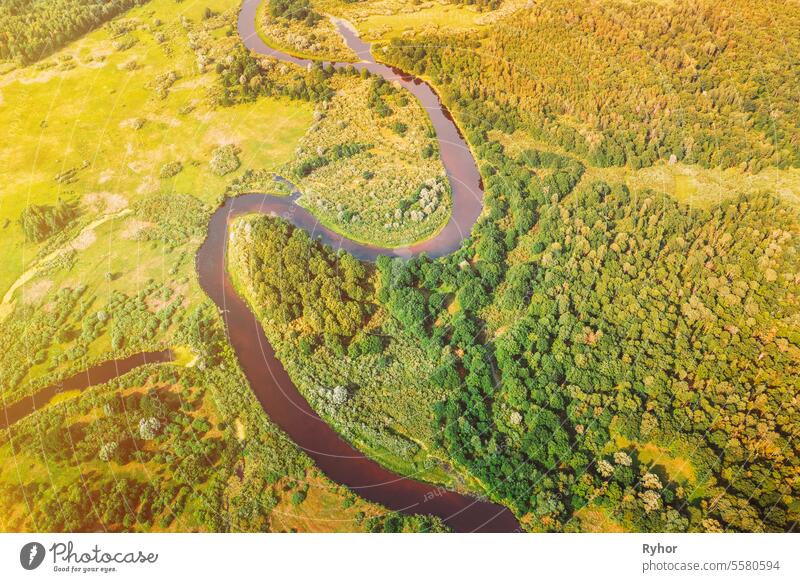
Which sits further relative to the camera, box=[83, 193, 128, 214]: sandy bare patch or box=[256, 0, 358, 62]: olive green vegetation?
box=[256, 0, 358, 62]: olive green vegetation

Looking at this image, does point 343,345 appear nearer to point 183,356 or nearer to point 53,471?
point 183,356

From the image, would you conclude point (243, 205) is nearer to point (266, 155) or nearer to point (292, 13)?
point (266, 155)

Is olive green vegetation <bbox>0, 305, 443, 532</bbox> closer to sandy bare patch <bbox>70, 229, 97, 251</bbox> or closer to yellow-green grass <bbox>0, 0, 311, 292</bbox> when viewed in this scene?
sandy bare patch <bbox>70, 229, 97, 251</bbox>

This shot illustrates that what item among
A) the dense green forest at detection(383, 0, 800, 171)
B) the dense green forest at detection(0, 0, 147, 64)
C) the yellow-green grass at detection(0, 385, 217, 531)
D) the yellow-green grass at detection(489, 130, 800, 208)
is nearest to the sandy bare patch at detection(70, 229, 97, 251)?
the yellow-green grass at detection(0, 385, 217, 531)

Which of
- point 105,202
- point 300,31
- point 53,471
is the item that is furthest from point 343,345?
point 300,31

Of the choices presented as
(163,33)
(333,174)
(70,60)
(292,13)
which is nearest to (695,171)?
(333,174)

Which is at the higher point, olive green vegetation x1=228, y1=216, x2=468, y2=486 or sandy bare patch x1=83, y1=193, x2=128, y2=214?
sandy bare patch x1=83, y1=193, x2=128, y2=214

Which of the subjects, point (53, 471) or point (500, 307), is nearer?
point (53, 471)
